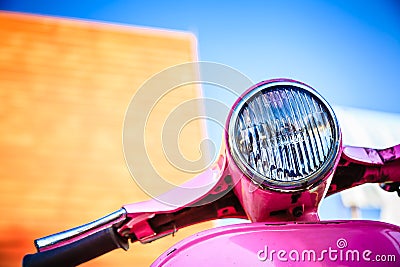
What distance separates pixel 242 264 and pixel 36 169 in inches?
108

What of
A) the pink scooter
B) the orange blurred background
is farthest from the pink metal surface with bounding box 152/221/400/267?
the orange blurred background

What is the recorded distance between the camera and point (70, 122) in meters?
3.41

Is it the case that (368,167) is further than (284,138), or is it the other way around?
(368,167)

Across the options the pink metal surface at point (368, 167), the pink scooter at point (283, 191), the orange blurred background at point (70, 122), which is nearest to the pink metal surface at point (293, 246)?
the pink scooter at point (283, 191)

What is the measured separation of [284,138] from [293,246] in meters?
0.13

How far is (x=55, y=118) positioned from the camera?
3420 millimetres

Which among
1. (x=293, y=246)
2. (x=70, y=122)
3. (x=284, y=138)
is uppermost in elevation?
(x=70, y=122)

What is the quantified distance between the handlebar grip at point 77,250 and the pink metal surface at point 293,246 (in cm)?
24

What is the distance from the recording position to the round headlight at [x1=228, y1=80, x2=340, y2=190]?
515 mm

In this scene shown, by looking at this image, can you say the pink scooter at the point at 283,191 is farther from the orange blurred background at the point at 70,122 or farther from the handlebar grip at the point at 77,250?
the orange blurred background at the point at 70,122

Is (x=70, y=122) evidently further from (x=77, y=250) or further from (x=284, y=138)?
(x=284, y=138)

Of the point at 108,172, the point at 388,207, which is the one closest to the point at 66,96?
the point at 108,172

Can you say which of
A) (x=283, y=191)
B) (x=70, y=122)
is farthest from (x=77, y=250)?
(x=70, y=122)

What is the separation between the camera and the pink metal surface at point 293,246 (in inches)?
18.4
